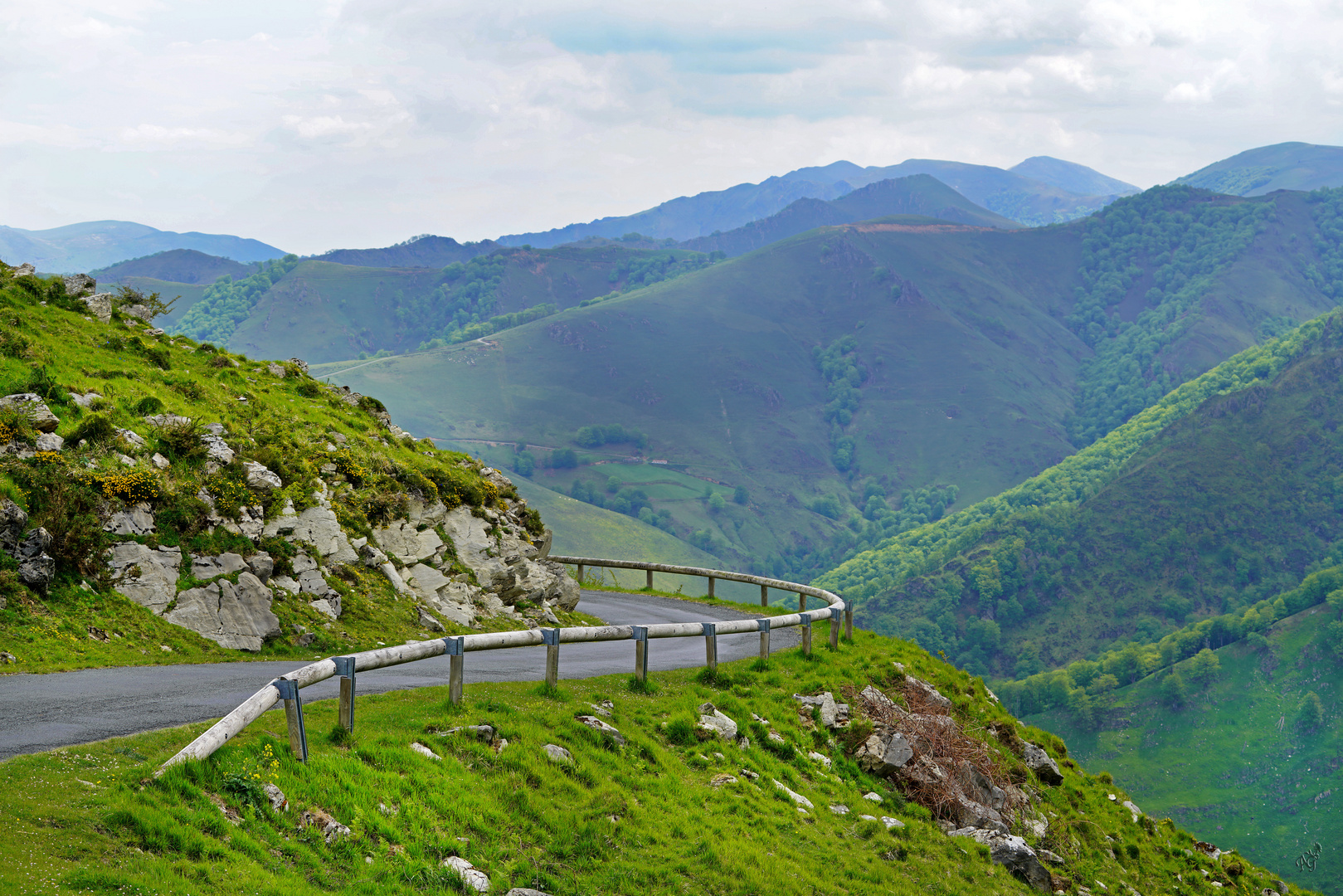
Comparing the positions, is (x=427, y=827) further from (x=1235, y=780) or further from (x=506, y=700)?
(x=1235, y=780)

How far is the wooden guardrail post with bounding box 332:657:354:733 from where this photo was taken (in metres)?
10.5

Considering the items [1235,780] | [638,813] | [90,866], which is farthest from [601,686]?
[1235,780]

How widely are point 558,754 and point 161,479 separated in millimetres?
10188

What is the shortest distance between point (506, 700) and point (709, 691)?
13.3 ft

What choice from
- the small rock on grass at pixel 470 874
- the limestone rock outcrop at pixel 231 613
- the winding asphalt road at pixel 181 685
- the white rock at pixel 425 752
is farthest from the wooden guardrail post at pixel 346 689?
the limestone rock outcrop at pixel 231 613

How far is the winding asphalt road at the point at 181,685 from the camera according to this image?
34.4ft

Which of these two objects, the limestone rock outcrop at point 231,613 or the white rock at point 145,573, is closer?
the white rock at point 145,573

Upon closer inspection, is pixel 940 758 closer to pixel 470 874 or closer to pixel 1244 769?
pixel 470 874

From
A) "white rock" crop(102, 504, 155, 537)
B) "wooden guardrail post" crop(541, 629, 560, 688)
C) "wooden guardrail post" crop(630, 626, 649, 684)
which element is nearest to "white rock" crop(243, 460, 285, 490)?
"white rock" crop(102, 504, 155, 537)

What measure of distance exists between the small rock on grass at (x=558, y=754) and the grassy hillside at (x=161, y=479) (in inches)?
278

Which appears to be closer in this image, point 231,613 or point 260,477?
point 231,613

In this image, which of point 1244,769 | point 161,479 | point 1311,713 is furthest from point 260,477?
point 1311,713

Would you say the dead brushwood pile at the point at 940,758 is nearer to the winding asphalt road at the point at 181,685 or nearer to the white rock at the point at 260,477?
the winding asphalt road at the point at 181,685

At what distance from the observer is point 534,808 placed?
34.3 feet
